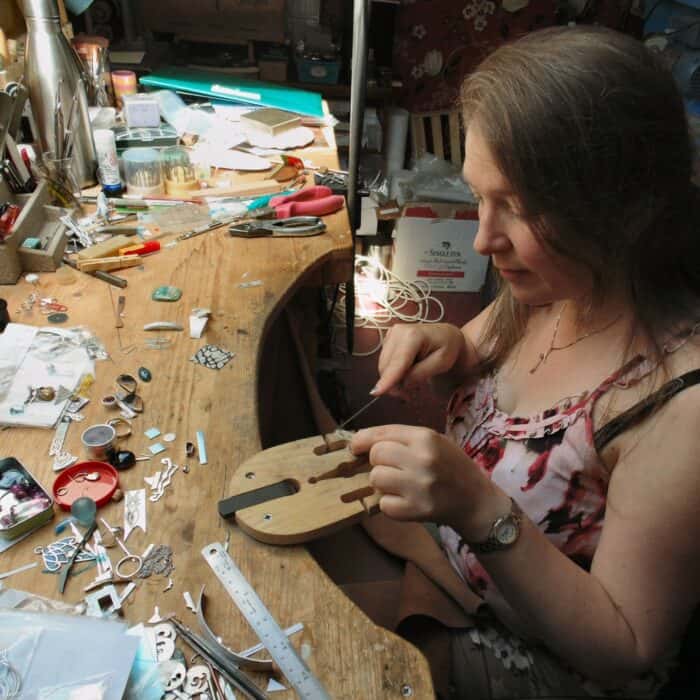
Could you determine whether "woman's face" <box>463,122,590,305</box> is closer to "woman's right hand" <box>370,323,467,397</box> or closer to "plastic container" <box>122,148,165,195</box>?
"woman's right hand" <box>370,323,467,397</box>

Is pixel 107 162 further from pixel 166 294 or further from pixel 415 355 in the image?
pixel 415 355

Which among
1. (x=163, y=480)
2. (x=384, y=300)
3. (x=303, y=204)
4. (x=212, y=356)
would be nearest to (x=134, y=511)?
(x=163, y=480)

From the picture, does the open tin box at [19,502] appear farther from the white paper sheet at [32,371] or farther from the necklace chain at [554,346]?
the necklace chain at [554,346]

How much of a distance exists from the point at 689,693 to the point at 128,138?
5.59 ft

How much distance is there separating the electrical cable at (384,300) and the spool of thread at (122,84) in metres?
1.14

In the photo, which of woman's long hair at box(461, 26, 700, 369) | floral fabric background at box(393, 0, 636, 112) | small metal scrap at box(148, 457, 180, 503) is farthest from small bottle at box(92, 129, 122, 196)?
floral fabric background at box(393, 0, 636, 112)

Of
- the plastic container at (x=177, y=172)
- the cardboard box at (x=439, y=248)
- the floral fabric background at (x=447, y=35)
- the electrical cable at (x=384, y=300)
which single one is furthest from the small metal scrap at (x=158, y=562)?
the floral fabric background at (x=447, y=35)

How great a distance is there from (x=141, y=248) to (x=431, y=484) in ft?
2.91

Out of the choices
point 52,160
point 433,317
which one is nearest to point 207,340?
point 52,160

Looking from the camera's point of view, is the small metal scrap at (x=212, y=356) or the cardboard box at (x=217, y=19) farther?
the cardboard box at (x=217, y=19)

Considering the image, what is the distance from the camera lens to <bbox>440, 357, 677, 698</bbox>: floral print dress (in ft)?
2.58

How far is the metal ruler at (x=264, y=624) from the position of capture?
0.60m

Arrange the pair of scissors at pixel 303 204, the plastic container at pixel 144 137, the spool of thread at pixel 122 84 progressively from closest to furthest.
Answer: the pair of scissors at pixel 303 204
the plastic container at pixel 144 137
the spool of thread at pixel 122 84

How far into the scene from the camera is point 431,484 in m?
0.69
